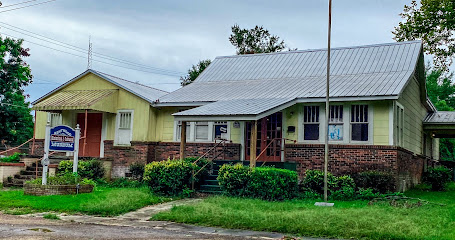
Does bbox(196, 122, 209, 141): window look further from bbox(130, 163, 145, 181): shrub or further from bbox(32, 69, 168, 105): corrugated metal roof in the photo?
bbox(130, 163, 145, 181): shrub

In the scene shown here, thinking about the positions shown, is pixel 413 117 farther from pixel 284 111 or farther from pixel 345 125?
pixel 284 111

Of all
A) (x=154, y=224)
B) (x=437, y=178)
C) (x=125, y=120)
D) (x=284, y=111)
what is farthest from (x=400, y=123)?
(x=125, y=120)

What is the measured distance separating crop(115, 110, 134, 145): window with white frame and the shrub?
60.9 inches

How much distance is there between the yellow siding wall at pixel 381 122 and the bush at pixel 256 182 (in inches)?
143

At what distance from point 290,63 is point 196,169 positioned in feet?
27.2

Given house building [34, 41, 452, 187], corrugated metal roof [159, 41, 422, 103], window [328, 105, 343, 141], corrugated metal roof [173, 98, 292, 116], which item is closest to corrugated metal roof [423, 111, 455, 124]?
house building [34, 41, 452, 187]

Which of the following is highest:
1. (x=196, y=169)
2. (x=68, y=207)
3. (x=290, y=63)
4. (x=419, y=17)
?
(x=419, y=17)

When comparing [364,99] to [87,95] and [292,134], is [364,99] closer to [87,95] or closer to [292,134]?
[292,134]

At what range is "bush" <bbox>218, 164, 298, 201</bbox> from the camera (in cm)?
1397

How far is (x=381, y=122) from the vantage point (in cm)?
1616

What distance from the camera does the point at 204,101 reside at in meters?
18.8

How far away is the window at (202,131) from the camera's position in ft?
63.9

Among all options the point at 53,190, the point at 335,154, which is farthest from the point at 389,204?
the point at 53,190

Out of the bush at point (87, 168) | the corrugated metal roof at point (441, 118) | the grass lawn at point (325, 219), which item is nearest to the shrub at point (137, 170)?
the bush at point (87, 168)
